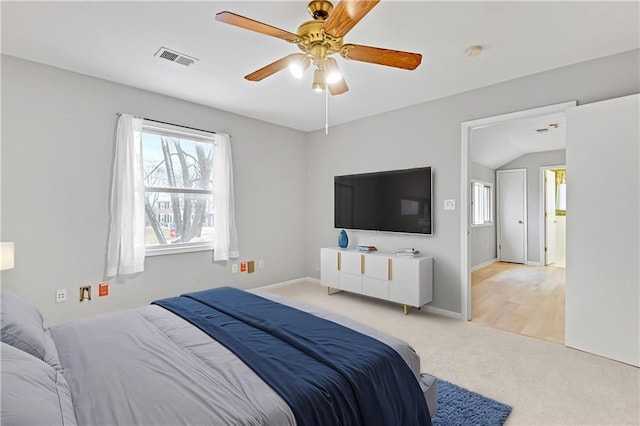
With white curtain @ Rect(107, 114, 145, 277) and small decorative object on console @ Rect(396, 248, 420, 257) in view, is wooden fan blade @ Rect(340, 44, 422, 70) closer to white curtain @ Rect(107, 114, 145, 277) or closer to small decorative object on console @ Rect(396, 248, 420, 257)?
small decorative object on console @ Rect(396, 248, 420, 257)

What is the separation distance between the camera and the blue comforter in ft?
3.83

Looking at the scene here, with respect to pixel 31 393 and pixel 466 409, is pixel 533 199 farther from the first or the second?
pixel 31 393

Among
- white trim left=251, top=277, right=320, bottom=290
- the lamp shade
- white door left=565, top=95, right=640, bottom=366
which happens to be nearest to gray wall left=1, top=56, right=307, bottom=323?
the lamp shade

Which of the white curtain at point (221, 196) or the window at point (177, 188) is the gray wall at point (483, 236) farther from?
the window at point (177, 188)

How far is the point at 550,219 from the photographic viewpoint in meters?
6.77

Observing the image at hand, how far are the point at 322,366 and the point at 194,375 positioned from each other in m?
0.51

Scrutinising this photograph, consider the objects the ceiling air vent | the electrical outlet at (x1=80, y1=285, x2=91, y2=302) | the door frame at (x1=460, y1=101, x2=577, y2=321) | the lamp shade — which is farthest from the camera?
the door frame at (x1=460, y1=101, x2=577, y2=321)

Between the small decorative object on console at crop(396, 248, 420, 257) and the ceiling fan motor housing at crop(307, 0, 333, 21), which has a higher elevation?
the ceiling fan motor housing at crop(307, 0, 333, 21)

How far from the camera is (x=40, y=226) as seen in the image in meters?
2.85

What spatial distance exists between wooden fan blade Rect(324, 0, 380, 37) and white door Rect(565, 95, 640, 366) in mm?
2311

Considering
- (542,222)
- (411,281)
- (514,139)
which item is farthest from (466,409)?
(542,222)

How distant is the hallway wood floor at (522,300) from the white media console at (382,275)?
696 mm

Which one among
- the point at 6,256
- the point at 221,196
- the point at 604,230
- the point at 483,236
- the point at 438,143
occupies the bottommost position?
the point at 483,236

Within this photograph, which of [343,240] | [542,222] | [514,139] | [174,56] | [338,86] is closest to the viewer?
[338,86]
